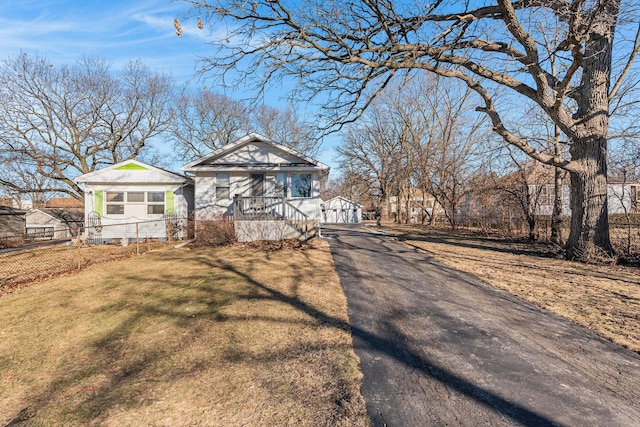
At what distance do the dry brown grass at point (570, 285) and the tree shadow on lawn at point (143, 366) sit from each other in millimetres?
2475

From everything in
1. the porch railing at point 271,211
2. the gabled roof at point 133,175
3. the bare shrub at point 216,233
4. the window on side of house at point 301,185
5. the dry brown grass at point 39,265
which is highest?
the gabled roof at point 133,175

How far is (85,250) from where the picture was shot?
491 inches

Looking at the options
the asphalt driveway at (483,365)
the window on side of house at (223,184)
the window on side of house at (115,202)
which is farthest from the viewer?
the window on side of house at (115,202)

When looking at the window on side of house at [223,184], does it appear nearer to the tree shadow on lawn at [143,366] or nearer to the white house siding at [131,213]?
the white house siding at [131,213]

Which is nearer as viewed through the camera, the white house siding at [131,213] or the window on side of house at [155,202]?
the white house siding at [131,213]

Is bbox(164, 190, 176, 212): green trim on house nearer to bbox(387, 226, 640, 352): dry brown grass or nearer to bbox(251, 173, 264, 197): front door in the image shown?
bbox(251, 173, 264, 197): front door

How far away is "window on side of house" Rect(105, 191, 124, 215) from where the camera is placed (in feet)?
49.4

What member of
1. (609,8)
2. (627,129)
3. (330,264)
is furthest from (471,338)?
(627,129)

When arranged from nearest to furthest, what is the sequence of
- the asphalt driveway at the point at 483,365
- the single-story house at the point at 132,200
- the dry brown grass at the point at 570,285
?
the asphalt driveway at the point at 483,365 < the dry brown grass at the point at 570,285 < the single-story house at the point at 132,200

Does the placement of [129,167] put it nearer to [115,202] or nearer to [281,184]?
[115,202]

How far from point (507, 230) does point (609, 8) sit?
35.7ft

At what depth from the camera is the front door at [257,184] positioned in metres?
14.3

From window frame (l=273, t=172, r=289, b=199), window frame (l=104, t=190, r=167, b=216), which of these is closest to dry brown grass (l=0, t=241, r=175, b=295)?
window frame (l=104, t=190, r=167, b=216)

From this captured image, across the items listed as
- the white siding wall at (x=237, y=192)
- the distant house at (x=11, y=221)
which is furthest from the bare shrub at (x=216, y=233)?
the distant house at (x=11, y=221)
